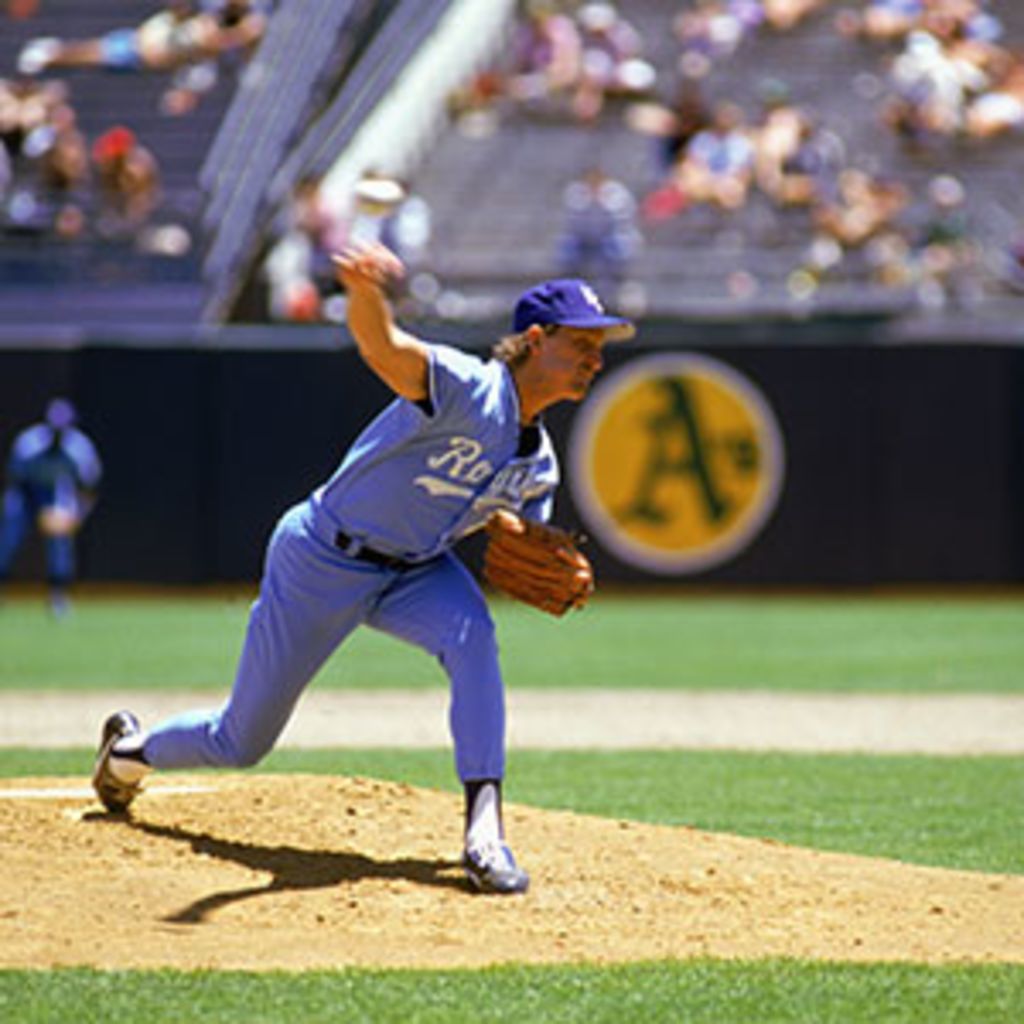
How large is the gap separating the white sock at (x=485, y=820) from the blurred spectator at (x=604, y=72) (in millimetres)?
16251

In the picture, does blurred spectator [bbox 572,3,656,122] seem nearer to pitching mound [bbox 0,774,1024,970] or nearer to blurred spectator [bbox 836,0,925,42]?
blurred spectator [bbox 836,0,925,42]

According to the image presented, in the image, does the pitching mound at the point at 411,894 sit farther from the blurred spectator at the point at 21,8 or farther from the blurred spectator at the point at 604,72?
the blurred spectator at the point at 21,8

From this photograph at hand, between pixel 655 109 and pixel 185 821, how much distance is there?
619 inches

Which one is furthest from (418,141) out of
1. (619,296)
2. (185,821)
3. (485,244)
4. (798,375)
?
(185,821)

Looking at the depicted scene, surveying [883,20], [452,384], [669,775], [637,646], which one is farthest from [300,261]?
[452,384]

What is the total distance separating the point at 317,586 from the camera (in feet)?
17.6

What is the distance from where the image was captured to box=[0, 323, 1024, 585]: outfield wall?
17312 millimetres

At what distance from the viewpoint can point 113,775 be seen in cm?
604

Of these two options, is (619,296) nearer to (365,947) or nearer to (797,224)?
(797,224)

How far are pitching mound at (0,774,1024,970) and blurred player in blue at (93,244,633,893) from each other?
0.26 m

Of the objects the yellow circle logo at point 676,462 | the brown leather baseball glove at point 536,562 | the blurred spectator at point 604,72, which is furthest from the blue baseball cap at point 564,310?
the blurred spectator at point 604,72

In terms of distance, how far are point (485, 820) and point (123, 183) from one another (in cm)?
1454

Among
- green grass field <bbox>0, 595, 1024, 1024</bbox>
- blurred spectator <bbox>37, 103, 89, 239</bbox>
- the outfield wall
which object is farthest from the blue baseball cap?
blurred spectator <bbox>37, 103, 89, 239</bbox>

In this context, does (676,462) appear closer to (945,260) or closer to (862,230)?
(862,230)
